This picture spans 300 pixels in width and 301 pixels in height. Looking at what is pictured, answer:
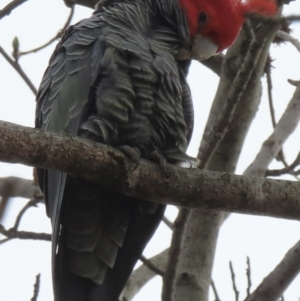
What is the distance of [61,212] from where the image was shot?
2.80 metres

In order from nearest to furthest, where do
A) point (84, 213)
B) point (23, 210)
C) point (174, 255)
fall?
point (174, 255) → point (84, 213) → point (23, 210)

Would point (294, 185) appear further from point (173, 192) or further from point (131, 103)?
point (131, 103)

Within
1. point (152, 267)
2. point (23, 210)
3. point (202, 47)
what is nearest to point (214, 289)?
point (152, 267)

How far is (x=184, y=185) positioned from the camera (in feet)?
7.82

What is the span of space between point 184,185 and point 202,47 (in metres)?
1.35

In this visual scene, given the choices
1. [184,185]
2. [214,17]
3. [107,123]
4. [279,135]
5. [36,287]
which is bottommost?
[36,287]

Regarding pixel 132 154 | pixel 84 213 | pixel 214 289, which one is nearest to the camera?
pixel 132 154

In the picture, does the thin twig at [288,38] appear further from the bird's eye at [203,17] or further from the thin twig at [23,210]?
the thin twig at [23,210]

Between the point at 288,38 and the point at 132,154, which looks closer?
the point at 132,154

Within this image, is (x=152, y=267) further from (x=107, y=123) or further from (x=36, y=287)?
(x=107, y=123)

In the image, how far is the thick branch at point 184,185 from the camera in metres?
2.20

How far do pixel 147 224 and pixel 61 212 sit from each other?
1.73 ft

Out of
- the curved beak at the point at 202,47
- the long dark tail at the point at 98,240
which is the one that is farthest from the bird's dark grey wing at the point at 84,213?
the curved beak at the point at 202,47

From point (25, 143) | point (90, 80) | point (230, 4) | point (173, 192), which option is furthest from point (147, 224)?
point (230, 4)
